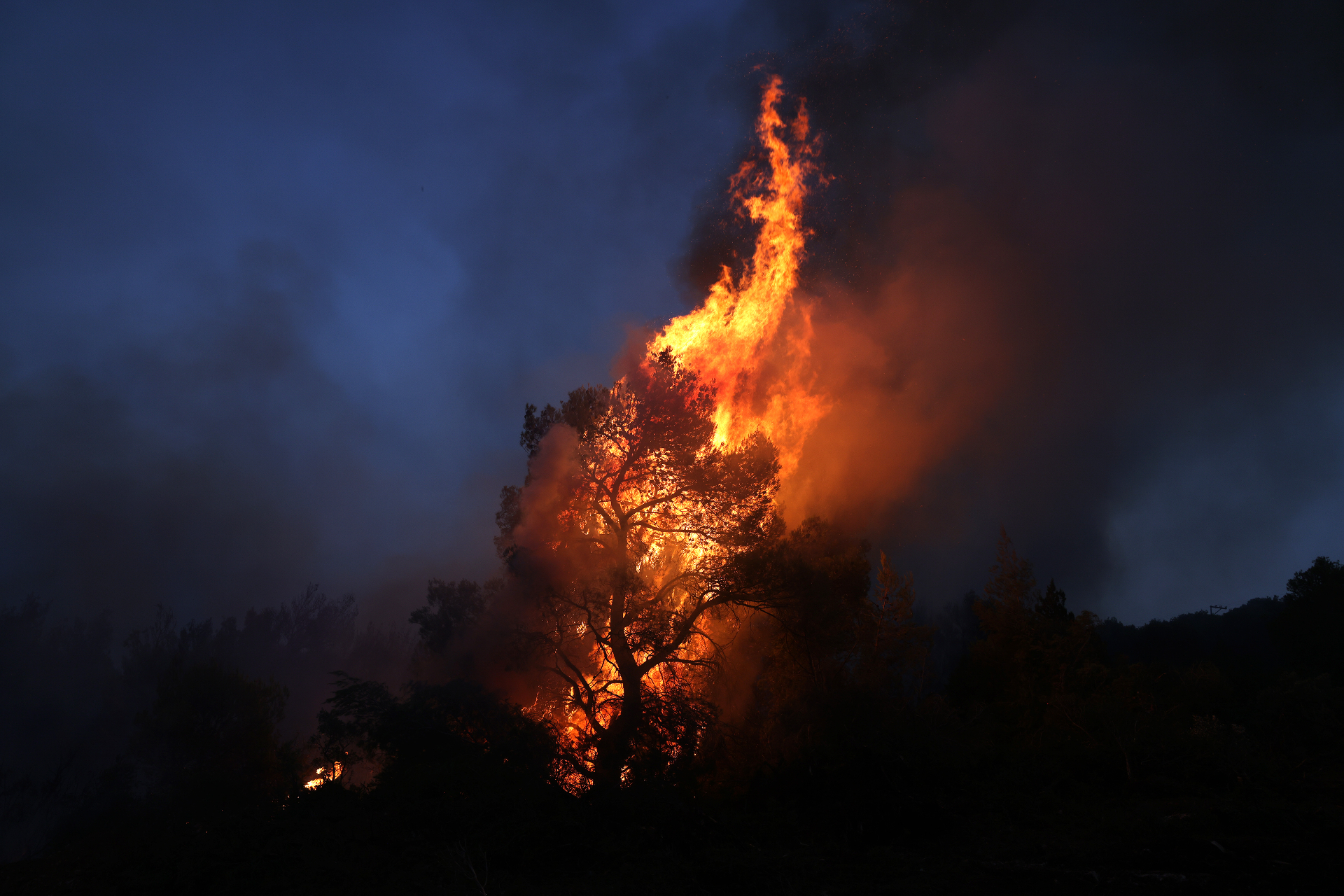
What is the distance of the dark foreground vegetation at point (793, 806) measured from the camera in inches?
311

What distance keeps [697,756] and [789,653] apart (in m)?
7.70

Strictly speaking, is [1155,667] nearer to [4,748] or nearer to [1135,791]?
[1135,791]

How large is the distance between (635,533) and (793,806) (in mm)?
7217

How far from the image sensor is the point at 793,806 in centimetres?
1193

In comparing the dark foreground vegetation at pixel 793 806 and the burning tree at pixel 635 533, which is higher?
the burning tree at pixel 635 533

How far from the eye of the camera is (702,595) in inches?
603

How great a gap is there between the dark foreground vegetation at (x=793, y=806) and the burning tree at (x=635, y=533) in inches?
71.8

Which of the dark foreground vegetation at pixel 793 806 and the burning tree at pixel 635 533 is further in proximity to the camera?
the burning tree at pixel 635 533

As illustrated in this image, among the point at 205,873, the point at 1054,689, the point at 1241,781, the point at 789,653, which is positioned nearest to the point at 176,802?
the point at 205,873

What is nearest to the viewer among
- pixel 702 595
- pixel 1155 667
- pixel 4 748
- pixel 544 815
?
pixel 544 815

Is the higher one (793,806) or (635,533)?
(635,533)

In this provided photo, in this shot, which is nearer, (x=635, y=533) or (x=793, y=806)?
(x=793, y=806)

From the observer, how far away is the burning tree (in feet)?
49.4

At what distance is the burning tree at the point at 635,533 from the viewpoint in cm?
1505
